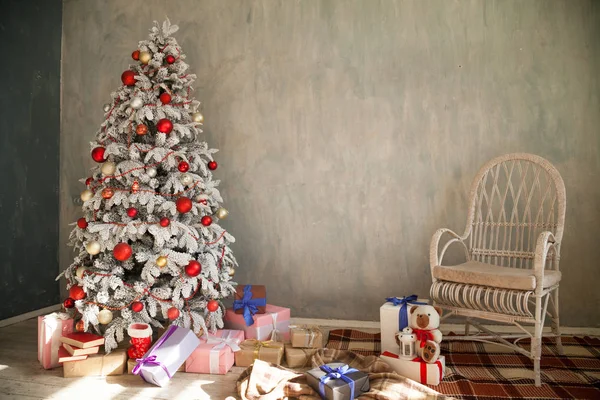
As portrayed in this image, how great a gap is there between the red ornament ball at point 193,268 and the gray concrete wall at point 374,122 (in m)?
0.86

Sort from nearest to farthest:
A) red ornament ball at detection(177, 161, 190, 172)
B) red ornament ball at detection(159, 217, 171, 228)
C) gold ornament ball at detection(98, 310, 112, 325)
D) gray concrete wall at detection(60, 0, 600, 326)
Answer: gold ornament ball at detection(98, 310, 112, 325), red ornament ball at detection(159, 217, 171, 228), red ornament ball at detection(177, 161, 190, 172), gray concrete wall at detection(60, 0, 600, 326)

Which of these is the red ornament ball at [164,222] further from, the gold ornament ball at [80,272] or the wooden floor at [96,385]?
the wooden floor at [96,385]

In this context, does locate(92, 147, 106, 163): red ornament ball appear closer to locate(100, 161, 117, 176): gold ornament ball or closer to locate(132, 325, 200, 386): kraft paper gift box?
locate(100, 161, 117, 176): gold ornament ball

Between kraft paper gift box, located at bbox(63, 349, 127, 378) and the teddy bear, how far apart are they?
1429mm

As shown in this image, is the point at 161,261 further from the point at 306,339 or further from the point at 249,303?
the point at 306,339

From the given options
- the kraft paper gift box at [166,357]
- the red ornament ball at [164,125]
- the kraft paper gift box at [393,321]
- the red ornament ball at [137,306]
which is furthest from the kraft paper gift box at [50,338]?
the kraft paper gift box at [393,321]

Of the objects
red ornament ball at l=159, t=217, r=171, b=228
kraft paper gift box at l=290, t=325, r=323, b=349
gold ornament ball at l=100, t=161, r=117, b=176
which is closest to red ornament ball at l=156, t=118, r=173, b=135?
gold ornament ball at l=100, t=161, r=117, b=176

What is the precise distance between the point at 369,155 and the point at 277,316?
1.22 meters

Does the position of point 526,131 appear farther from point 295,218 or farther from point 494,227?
point 295,218

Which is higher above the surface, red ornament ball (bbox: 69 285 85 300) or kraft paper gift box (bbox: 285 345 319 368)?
red ornament ball (bbox: 69 285 85 300)

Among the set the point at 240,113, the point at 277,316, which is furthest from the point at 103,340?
the point at 240,113

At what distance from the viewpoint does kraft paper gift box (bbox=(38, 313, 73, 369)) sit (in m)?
2.32

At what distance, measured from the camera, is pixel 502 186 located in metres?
2.92

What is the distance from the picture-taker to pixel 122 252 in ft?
7.71
